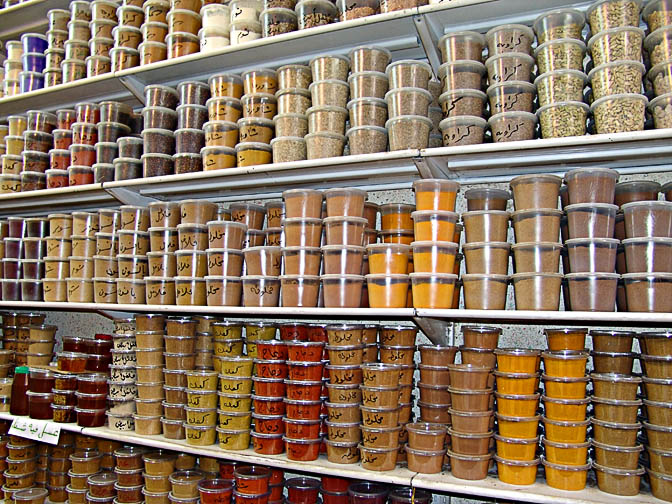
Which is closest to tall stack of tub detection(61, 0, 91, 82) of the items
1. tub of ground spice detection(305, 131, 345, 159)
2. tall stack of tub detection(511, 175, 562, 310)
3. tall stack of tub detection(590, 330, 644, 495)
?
tub of ground spice detection(305, 131, 345, 159)

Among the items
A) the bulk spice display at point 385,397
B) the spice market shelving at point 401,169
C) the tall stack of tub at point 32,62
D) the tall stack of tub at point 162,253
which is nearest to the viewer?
the bulk spice display at point 385,397

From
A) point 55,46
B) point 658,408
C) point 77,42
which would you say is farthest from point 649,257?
point 55,46

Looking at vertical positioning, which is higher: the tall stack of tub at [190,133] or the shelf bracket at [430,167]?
the tall stack of tub at [190,133]

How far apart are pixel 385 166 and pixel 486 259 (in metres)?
0.55

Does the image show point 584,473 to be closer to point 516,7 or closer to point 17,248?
point 516,7

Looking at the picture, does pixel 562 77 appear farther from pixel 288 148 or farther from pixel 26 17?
pixel 26 17

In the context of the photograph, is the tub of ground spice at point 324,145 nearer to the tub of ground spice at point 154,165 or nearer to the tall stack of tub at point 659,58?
the tub of ground spice at point 154,165

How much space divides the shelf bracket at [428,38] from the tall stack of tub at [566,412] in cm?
123

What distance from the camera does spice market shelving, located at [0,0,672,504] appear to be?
1.62m

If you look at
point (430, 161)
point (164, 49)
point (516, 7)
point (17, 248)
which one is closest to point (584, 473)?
point (430, 161)

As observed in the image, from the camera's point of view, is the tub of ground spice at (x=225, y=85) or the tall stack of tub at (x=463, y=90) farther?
the tub of ground spice at (x=225, y=85)

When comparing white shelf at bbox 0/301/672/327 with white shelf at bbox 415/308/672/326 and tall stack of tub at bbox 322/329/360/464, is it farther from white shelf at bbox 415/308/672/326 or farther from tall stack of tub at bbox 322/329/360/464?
tall stack of tub at bbox 322/329/360/464

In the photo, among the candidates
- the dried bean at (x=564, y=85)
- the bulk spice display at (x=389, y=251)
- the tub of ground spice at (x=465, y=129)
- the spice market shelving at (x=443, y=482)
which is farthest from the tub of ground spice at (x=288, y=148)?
the spice market shelving at (x=443, y=482)

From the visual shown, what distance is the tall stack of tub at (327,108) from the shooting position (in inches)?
78.9
